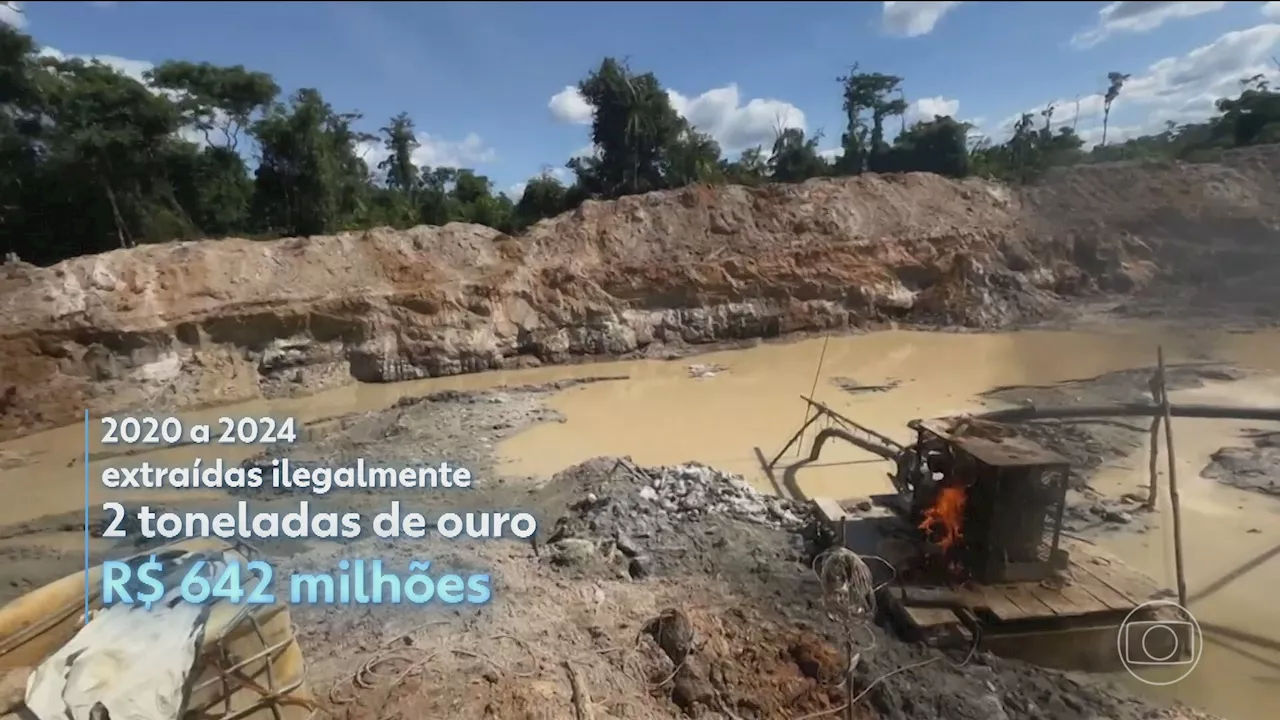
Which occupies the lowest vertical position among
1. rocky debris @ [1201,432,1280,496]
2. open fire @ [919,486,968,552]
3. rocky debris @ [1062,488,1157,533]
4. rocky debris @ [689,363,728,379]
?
rocky debris @ [1062,488,1157,533]

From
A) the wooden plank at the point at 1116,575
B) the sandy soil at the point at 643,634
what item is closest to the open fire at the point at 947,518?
the sandy soil at the point at 643,634

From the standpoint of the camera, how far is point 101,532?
923 cm

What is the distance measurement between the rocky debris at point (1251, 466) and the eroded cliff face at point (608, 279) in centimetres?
824

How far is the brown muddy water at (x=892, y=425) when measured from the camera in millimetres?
6477

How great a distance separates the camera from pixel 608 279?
19.5 metres

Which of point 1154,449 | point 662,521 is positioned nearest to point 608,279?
point 662,521

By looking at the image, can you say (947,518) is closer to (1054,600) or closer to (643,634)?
(1054,600)

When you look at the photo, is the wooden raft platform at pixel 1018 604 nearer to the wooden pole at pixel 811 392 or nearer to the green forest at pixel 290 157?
the wooden pole at pixel 811 392

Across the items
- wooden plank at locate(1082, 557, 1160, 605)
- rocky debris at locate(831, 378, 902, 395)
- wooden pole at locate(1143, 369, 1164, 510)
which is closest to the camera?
wooden plank at locate(1082, 557, 1160, 605)

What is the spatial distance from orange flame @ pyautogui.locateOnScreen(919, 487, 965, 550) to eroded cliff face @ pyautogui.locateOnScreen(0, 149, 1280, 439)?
12860 millimetres

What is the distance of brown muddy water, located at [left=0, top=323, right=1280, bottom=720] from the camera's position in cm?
648

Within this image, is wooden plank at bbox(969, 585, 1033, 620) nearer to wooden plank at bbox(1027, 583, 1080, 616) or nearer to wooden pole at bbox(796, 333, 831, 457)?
wooden plank at bbox(1027, 583, 1080, 616)

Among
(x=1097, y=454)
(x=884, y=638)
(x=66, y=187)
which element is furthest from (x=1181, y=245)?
(x=66, y=187)

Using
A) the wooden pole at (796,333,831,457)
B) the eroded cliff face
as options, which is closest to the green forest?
the eroded cliff face
